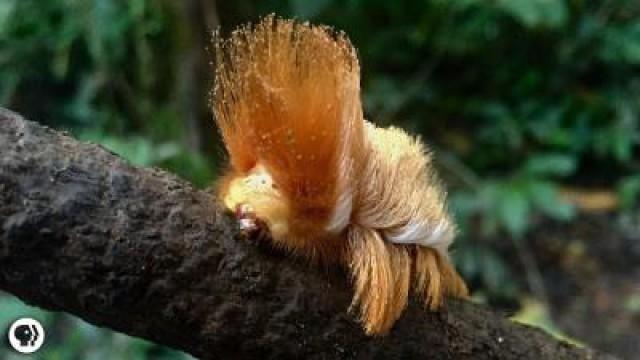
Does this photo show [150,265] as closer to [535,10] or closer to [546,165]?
[535,10]

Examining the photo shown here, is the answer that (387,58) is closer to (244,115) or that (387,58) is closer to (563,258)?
(563,258)

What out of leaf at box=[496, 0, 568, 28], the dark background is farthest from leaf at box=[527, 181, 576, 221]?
leaf at box=[496, 0, 568, 28]

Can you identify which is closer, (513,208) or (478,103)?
(513,208)

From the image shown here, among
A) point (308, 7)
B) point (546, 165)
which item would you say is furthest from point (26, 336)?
point (546, 165)

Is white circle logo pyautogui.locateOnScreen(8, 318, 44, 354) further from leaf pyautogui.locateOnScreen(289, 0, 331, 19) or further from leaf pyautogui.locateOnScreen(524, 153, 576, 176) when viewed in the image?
leaf pyautogui.locateOnScreen(524, 153, 576, 176)

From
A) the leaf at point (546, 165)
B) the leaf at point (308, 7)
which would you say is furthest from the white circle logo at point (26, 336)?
the leaf at point (546, 165)
